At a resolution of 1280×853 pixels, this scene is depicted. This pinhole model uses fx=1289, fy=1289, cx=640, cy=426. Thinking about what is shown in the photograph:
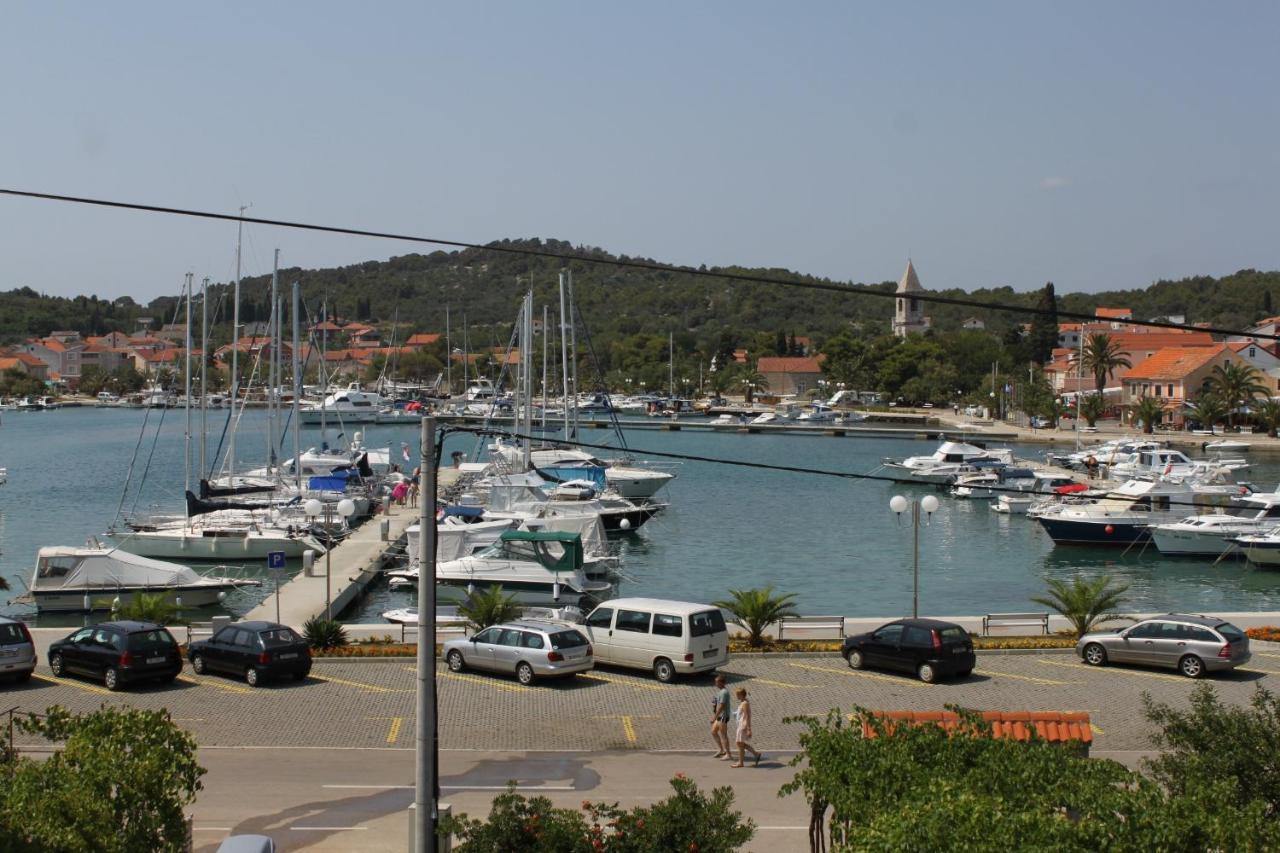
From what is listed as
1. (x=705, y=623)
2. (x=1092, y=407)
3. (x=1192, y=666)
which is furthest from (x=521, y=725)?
(x=1092, y=407)

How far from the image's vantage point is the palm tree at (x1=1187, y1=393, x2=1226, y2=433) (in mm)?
113250

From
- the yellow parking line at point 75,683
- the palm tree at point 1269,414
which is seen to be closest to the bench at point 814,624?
the yellow parking line at point 75,683

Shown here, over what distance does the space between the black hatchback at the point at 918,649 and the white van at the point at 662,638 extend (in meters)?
2.77

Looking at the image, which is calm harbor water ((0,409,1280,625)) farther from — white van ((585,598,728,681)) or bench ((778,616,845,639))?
white van ((585,598,728,681))

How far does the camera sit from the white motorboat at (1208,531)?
51125 mm

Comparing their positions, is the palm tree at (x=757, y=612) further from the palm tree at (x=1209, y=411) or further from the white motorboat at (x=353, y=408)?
the white motorboat at (x=353, y=408)

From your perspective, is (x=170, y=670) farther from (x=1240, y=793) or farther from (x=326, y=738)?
(x=1240, y=793)

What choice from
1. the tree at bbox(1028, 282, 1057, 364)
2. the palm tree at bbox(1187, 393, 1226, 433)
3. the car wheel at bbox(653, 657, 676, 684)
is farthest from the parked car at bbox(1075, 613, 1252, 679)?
the tree at bbox(1028, 282, 1057, 364)

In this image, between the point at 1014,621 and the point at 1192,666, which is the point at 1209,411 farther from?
the point at 1192,666

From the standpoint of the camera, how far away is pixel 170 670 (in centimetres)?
2311

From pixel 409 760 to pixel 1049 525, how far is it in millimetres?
42220

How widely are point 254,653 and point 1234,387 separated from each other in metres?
109

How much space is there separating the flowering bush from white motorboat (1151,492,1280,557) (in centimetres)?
4633

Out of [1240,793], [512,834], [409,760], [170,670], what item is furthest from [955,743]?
[170,670]
